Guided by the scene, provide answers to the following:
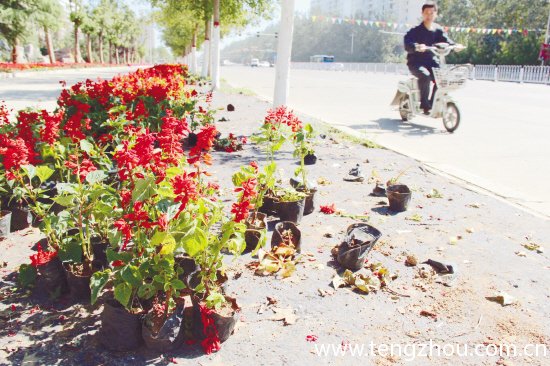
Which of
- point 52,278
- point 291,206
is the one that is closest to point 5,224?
point 52,278

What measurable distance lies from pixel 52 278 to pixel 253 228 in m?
1.52

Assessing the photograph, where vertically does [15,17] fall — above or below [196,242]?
above

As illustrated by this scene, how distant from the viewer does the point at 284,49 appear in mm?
9297

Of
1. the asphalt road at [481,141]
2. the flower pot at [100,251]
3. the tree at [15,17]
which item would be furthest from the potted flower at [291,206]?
the tree at [15,17]

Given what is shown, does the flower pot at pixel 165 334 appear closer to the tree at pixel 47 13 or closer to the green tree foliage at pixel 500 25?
the tree at pixel 47 13

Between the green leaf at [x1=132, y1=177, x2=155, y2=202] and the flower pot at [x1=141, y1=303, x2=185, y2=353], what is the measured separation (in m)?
0.65

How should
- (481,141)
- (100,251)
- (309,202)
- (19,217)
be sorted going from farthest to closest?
(481,141) → (309,202) → (19,217) → (100,251)

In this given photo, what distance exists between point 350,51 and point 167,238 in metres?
123

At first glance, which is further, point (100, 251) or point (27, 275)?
point (100, 251)

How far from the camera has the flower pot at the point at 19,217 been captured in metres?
4.04

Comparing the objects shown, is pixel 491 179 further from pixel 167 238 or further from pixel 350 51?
pixel 350 51

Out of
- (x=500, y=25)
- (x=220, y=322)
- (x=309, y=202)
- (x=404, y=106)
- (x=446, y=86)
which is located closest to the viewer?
(x=220, y=322)

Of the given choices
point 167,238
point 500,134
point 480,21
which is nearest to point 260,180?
point 167,238

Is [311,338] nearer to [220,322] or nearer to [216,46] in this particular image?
[220,322]
